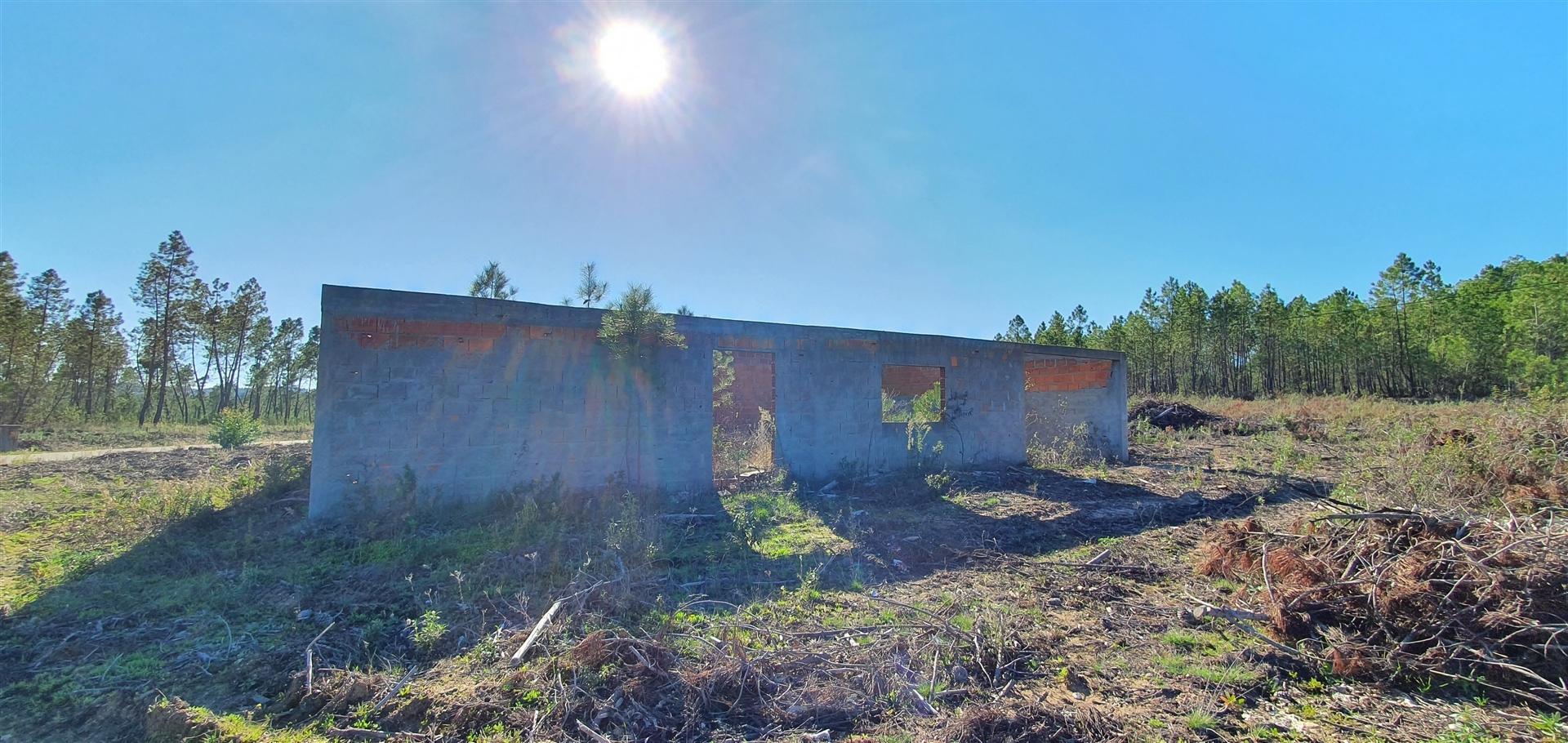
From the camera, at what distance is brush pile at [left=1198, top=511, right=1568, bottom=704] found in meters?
3.15

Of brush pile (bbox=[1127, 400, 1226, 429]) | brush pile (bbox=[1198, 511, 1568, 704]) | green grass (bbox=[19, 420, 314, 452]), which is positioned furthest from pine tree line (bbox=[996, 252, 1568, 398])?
green grass (bbox=[19, 420, 314, 452])

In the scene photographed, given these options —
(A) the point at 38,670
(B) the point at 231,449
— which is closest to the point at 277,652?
(A) the point at 38,670

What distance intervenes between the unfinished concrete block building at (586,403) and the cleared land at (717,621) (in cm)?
60

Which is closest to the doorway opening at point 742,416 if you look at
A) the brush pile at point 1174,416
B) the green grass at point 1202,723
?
the green grass at point 1202,723

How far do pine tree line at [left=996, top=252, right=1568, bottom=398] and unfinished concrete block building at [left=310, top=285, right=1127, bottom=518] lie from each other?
2819 centimetres

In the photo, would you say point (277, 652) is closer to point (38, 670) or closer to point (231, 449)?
point (38, 670)

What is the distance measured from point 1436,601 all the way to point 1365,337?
39195mm

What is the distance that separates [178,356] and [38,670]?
31098mm

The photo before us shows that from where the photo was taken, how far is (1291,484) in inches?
364

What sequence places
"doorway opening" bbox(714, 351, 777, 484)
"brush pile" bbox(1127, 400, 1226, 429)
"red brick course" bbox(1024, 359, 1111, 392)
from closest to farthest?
1. "doorway opening" bbox(714, 351, 777, 484)
2. "red brick course" bbox(1024, 359, 1111, 392)
3. "brush pile" bbox(1127, 400, 1226, 429)

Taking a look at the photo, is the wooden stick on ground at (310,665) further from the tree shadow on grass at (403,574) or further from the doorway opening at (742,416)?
the doorway opening at (742,416)

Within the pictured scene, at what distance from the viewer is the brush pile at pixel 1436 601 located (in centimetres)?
315

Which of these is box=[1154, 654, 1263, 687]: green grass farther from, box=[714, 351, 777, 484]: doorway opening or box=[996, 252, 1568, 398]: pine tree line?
box=[996, 252, 1568, 398]: pine tree line

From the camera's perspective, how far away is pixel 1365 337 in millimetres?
31562
